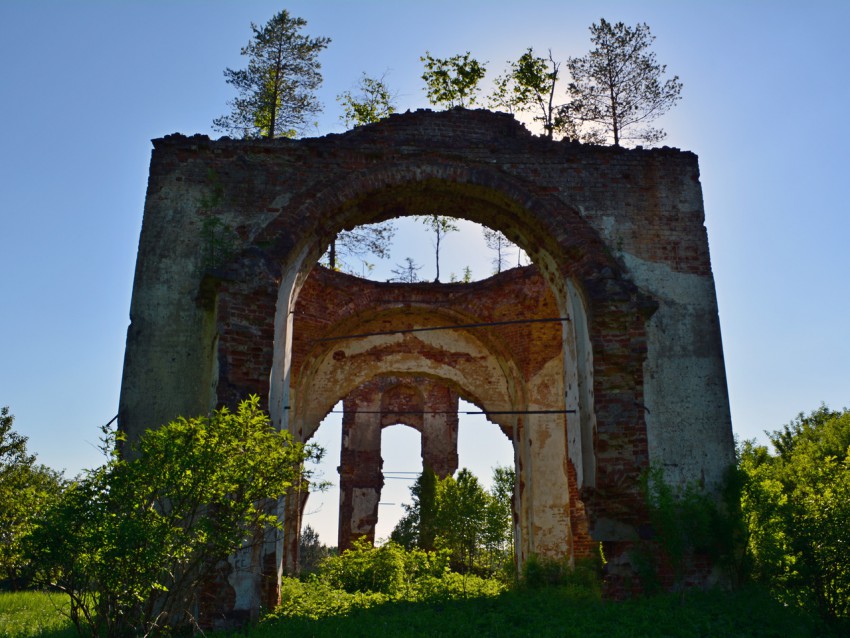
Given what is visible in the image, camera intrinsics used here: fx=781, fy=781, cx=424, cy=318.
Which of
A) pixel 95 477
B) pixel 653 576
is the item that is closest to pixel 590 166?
pixel 653 576

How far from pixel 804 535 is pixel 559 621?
2437 mm

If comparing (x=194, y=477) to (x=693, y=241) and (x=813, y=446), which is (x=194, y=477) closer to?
(x=693, y=241)

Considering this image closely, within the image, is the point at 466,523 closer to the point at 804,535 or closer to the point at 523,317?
the point at 523,317

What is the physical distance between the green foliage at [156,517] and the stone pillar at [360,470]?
13.4m

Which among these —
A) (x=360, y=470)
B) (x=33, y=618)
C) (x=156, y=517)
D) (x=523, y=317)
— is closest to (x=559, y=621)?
(x=156, y=517)

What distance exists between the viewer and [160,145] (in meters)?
9.57

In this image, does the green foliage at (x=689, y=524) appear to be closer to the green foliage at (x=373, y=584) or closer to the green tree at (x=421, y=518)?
the green foliage at (x=373, y=584)

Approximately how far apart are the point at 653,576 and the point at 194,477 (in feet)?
15.7

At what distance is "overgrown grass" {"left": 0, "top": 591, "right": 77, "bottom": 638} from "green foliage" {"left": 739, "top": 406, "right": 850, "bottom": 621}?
6.43m

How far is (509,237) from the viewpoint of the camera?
1037 centimetres

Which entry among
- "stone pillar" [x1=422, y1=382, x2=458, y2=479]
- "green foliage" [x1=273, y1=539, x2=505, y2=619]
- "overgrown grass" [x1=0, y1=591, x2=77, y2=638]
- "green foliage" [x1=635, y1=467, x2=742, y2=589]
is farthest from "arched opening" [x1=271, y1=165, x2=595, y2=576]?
"stone pillar" [x1=422, y1=382, x2=458, y2=479]

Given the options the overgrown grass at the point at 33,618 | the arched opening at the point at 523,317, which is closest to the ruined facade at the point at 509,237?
the arched opening at the point at 523,317

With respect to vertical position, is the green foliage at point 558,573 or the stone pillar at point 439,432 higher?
the stone pillar at point 439,432

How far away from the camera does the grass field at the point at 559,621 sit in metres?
6.92
